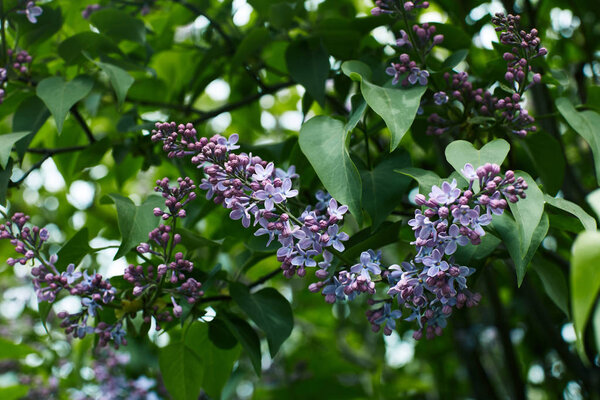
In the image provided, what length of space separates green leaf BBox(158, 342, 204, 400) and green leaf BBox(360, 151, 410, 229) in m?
0.52

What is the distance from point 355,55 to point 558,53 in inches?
47.1

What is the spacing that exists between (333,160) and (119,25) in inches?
31.7

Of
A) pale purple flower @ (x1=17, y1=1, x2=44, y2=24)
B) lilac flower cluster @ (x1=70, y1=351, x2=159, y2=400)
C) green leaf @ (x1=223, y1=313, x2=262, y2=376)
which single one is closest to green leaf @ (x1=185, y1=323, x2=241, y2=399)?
green leaf @ (x1=223, y1=313, x2=262, y2=376)

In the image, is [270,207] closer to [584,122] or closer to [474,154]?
[474,154]

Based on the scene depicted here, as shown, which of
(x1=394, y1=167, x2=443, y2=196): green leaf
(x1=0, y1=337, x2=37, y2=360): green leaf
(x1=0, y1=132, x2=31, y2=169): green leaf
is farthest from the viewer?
(x1=0, y1=337, x2=37, y2=360): green leaf

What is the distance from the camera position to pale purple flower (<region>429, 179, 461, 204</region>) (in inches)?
33.8

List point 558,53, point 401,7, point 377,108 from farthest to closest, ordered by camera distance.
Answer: point 558,53, point 401,7, point 377,108

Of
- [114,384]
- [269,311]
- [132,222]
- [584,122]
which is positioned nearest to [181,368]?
[269,311]

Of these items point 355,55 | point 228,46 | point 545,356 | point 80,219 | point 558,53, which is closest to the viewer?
point 355,55

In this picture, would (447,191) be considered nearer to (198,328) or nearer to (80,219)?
(198,328)

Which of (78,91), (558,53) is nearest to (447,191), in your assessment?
(78,91)

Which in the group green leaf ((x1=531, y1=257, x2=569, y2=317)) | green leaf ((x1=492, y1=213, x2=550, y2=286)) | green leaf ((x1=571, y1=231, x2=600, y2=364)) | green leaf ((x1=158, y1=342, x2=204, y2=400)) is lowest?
green leaf ((x1=158, y1=342, x2=204, y2=400))

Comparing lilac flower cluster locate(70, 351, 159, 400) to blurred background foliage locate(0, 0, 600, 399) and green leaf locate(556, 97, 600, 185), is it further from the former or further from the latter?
green leaf locate(556, 97, 600, 185)

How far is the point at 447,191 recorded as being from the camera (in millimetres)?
869
